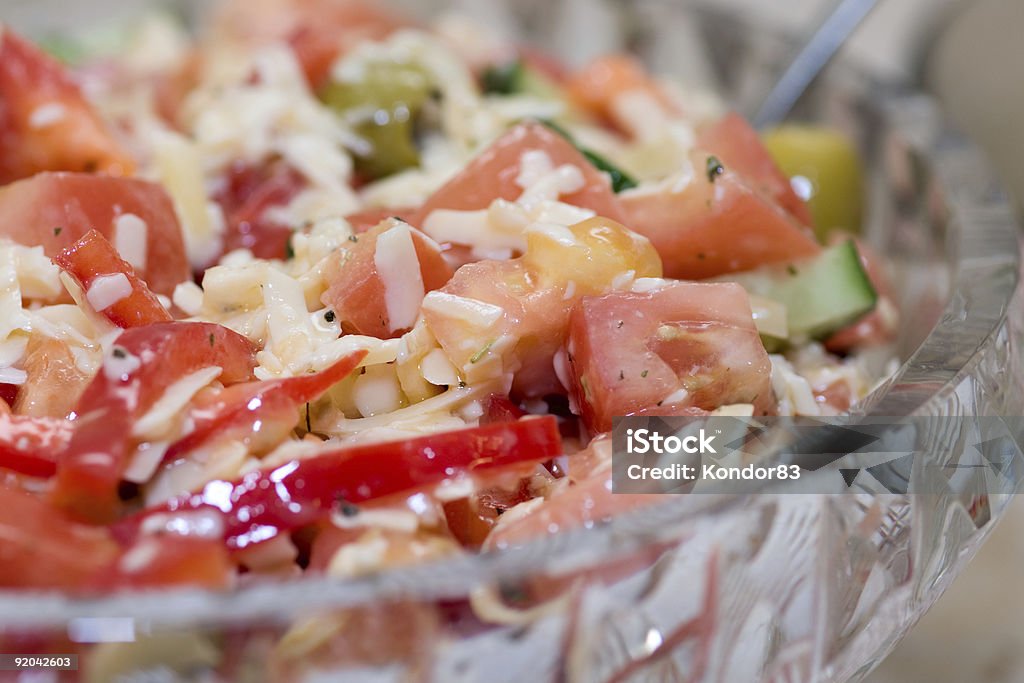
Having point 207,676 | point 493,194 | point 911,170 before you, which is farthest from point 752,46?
point 207,676

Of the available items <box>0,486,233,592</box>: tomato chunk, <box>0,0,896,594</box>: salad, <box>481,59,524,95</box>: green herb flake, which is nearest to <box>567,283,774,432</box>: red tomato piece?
<box>0,0,896,594</box>: salad

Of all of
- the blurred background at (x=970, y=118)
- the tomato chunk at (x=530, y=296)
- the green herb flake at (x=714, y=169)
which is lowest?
the blurred background at (x=970, y=118)

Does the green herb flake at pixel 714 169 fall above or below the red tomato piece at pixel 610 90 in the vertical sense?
above

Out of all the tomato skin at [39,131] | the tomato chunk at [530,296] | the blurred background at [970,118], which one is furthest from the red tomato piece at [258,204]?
the blurred background at [970,118]

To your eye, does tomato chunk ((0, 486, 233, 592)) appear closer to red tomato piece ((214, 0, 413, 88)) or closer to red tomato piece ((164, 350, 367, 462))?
red tomato piece ((164, 350, 367, 462))

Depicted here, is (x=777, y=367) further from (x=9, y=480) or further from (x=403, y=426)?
(x=9, y=480)

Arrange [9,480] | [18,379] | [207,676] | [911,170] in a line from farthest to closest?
[911,170], [18,379], [9,480], [207,676]

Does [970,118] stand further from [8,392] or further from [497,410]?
[8,392]

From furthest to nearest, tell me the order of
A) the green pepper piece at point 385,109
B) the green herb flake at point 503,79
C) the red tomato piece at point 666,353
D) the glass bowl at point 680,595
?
the green herb flake at point 503,79 → the green pepper piece at point 385,109 → the red tomato piece at point 666,353 → the glass bowl at point 680,595

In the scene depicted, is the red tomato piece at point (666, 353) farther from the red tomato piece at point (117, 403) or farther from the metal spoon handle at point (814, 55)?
the metal spoon handle at point (814, 55)
